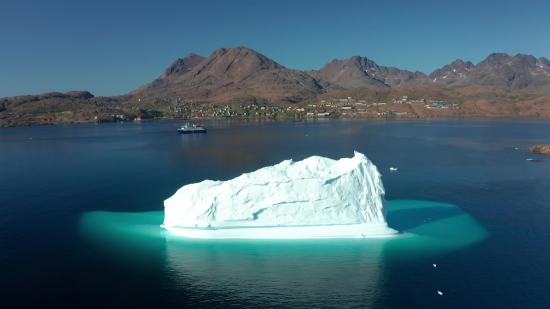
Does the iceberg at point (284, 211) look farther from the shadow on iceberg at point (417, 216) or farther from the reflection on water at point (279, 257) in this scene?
the shadow on iceberg at point (417, 216)

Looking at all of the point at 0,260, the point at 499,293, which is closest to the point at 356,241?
the point at 499,293

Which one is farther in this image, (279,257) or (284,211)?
(284,211)

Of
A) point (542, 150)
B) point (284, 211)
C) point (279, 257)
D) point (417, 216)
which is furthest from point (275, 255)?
point (542, 150)

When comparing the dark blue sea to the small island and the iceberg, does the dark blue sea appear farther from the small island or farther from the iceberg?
the small island

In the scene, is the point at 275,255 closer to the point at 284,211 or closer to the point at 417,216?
the point at 284,211

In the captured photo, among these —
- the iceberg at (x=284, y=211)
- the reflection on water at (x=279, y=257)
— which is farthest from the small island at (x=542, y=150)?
the iceberg at (x=284, y=211)

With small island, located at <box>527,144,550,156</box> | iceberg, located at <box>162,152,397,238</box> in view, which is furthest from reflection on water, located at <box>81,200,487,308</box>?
small island, located at <box>527,144,550,156</box>

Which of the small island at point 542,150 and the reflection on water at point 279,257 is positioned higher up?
the small island at point 542,150
